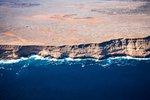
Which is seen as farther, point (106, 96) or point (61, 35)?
point (61, 35)

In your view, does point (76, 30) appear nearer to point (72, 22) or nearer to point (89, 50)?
point (72, 22)

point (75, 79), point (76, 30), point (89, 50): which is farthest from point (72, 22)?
point (75, 79)

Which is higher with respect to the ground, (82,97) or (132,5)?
(132,5)

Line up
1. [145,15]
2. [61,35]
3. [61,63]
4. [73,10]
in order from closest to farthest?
[61,63] < [61,35] < [145,15] < [73,10]

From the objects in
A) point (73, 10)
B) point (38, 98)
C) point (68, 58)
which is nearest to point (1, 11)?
point (73, 10)

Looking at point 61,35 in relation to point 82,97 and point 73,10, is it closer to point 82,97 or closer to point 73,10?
point 82,97

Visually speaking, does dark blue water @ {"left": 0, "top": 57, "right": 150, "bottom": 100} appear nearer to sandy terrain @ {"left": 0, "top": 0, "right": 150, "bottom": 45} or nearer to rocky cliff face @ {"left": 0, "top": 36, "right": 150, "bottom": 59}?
rocky cliff face @ {"left": 0, "top": 36, "right": 150, "bottom": 59}

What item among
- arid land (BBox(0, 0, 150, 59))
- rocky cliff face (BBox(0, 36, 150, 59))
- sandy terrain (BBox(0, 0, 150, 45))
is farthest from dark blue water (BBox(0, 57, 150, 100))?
sandy terrain (BBox(0, 0, 150, 45))
